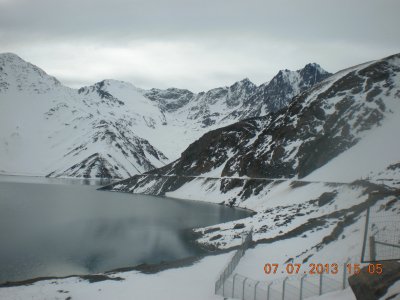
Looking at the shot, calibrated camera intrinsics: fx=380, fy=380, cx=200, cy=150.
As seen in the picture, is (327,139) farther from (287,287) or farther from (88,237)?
(287,287)

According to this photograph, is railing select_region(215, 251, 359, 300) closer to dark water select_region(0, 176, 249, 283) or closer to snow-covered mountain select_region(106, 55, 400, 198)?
dark water select_region(0, 176, 249, 283)

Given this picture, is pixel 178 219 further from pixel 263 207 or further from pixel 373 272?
pixel 373 272

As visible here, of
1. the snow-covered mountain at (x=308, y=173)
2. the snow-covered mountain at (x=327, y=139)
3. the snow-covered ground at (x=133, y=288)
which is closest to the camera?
the snow-covered ground at (x=133, y=288)

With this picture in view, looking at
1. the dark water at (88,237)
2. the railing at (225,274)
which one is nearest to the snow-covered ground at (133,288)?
the railing at (225,274)

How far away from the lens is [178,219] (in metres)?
88.8

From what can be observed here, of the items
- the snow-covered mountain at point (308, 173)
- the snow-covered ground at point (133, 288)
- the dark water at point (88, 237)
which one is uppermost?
the snow-covered mountain at point (308, 173)

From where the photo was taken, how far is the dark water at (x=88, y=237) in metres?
47.4

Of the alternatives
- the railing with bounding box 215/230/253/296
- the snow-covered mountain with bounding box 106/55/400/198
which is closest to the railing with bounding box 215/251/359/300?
the railing with bounding box 215/230/253/296

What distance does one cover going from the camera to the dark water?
156 feet

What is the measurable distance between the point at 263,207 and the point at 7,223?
60334 millimetres

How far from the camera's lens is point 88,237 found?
214ft

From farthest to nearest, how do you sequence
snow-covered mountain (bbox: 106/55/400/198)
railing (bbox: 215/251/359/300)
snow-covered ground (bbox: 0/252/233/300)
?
snow-covered mountain (bbox: 106/55/400/198)
snow-covered ground (bbox: 0/252/233/300)
railing (bbox: 215/251/359/300)
